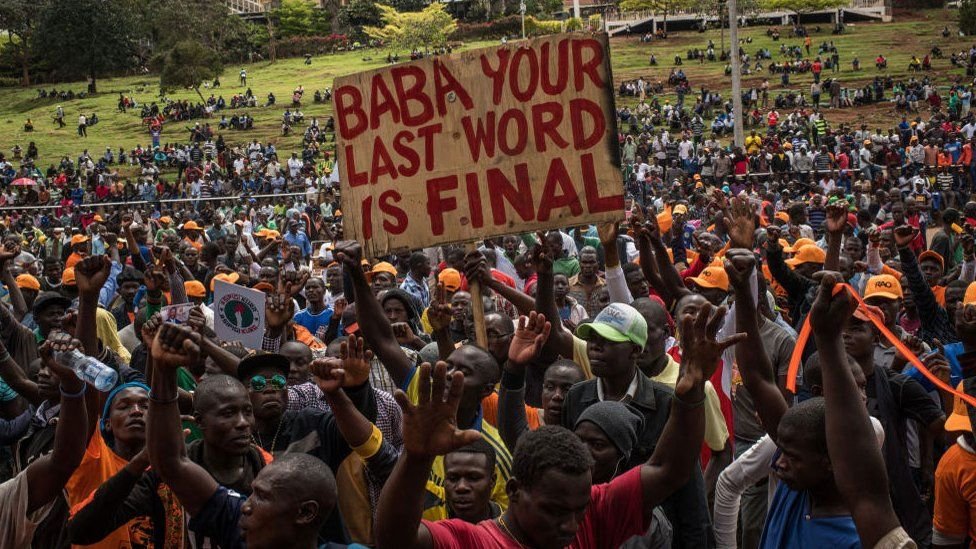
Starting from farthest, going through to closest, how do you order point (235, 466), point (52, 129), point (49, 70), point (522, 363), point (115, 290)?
point (49, 70), point (52, 129), point (115, 290), point (522, 363), point (235, 466)

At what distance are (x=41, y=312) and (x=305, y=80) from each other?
56.9 metres

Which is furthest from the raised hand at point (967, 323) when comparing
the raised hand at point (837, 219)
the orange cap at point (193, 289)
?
the orange cap at point (193, 289)

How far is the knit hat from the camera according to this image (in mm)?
3508

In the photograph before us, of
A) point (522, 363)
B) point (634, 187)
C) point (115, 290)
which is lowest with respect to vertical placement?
point (634, 187)

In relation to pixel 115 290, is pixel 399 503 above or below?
above

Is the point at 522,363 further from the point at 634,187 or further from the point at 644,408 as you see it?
the point at 634,187

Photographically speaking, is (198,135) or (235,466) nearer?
(235,466)

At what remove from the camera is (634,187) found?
2691cm

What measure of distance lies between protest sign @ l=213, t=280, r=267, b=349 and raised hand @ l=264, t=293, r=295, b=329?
5 cm

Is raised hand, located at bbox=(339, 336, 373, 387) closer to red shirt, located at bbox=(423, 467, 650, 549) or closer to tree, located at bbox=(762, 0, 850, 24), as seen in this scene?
red shirt, located at bbox=(423, 467, 650, 549)

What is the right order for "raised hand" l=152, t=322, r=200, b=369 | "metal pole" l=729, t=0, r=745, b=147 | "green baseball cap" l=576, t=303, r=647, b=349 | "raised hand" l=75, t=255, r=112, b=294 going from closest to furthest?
"raised hand" l=152, t=322, r=200, b=369 < "green baseball cap" l=576, t=303, r=647, b=349 < "raised hand" l=75, t=255, r=112, b=294 < "metal pole" l=729, t=0, r=745, b=147

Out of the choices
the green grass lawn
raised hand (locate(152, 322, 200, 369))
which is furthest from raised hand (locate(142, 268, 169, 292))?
the green grass lawn

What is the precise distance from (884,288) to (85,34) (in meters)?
64.4

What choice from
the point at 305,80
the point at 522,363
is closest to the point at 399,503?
the point at 522,363
